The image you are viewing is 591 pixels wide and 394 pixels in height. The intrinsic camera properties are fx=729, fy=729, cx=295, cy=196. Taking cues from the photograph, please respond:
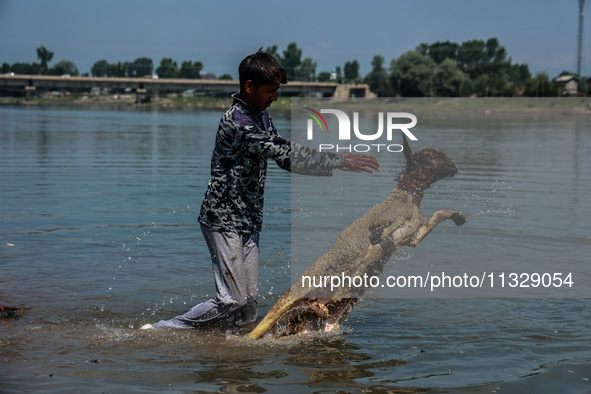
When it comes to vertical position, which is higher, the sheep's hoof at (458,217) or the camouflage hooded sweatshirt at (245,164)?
the camouflage hooded sweatshirt at (245,164)

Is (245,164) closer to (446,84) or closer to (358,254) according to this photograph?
(358,254)

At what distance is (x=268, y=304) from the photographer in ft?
24.8

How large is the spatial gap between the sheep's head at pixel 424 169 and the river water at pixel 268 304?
132 centimetres

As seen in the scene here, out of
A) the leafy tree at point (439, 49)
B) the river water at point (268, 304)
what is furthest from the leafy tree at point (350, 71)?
the river water at point (268, 304)

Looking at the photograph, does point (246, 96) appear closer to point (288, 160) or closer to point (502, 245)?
point (288, 160)

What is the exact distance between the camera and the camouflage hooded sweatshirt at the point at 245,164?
5.32 m

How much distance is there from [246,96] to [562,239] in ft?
22.3

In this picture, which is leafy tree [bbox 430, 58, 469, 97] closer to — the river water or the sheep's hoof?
the river water

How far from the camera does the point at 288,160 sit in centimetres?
532

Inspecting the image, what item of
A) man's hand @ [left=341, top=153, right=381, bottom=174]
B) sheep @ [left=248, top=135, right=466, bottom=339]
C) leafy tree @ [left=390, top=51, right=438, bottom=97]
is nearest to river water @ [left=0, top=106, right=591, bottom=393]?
sheep @ [left=248, top=135, right=466, bottom=339]

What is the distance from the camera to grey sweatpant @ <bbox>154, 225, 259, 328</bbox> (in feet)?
18.4

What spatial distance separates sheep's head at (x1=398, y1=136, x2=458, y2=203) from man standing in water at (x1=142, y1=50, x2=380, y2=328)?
119cm

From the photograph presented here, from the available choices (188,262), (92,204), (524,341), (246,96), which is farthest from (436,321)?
(92,204)

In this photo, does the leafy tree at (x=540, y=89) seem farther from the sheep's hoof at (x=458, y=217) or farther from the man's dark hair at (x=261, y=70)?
the man's dark hair at (x=261, y=70)
